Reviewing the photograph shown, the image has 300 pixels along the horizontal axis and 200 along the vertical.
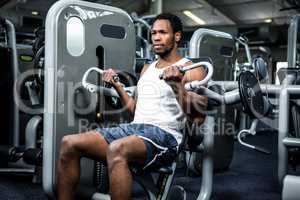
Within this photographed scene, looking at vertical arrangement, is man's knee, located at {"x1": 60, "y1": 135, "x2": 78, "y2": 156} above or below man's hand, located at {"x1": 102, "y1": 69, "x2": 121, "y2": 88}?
below

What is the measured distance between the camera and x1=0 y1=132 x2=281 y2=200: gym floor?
2514 mm

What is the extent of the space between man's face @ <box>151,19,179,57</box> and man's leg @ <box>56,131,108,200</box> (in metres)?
0.57

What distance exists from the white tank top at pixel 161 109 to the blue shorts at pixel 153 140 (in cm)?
4

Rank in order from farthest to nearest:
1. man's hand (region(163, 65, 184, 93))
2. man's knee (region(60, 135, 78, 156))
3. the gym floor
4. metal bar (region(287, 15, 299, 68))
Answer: metal bar (region(287, 15, 299, 68)) → the gym floor → man's knee (region(60, 135, 78, 156)) → man's hand (region(163, 65, 184, 93))

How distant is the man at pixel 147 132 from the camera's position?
63.7 inches

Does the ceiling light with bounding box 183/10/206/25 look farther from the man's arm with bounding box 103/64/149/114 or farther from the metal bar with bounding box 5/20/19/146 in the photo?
the man's arm with bounding box 103/64/149/114

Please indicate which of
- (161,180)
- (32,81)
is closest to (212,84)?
(161,180)

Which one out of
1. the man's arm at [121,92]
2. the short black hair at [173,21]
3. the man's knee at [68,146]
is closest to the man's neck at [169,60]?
the short black hair at [173,21]

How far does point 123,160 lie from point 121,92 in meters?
0.52

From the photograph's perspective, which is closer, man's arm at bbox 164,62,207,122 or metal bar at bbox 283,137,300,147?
man's arm at bbox 164,62,207,122

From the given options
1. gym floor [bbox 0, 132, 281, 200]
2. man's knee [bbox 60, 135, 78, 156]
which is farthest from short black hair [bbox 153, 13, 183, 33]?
gym floor [bbox 0, 132, 281, 200]

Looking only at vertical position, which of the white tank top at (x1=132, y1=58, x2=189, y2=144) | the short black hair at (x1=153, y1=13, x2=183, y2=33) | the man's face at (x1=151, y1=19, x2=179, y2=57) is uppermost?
the short black hair at (x1=153, y1=13, x2=183, y2=33)

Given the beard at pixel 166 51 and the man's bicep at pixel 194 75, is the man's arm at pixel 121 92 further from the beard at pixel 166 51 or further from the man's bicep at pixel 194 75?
Answer: the man's bicep at pixel 194 75

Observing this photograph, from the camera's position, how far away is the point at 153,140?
174 cm
